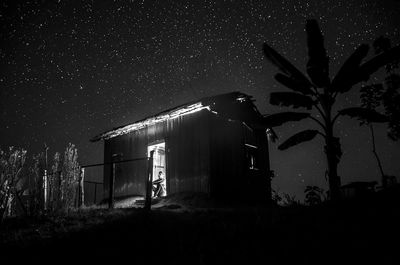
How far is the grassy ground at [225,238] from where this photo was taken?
13.6 ft

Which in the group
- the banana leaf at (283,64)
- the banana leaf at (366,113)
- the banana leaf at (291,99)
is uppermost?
the banana leaf at (283,64)

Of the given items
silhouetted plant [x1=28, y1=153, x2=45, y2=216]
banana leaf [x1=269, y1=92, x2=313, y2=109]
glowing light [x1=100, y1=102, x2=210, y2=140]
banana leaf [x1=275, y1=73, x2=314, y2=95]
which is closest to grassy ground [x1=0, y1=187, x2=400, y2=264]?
silhouetted plant [x1=28, y1=153, x2=45, y2=216]

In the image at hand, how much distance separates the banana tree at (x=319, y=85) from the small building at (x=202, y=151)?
2259mm

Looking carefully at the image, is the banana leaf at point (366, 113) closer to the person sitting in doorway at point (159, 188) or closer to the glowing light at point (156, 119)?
the glowing light at point (156, 119)

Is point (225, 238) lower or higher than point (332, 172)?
lower

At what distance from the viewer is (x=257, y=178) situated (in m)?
15.1

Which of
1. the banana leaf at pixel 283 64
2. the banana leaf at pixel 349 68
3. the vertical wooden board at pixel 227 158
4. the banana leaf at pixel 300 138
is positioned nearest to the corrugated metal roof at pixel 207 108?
the vertical wooden board at pixel 227 158

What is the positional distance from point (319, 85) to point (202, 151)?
18.2ft

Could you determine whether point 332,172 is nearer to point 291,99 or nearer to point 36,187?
point 291,99

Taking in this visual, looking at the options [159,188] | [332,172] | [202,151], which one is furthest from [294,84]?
[159,188]

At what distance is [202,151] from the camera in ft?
42.1

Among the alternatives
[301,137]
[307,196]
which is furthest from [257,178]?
[301,137]

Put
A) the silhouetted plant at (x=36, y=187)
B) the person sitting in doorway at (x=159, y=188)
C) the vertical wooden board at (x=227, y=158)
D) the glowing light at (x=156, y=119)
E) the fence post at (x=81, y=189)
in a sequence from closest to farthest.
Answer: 1. the silhouetted plant at (x=36, y=187)
2. the fence post at (x=81, y=189)
3. the vertical wooden board at (x=227, y=158)
4. the glowing light at (x=156, y=119)
5. the person sitting in doorway at (x=159, y=188)

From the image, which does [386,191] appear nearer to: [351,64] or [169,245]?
[351,64]
